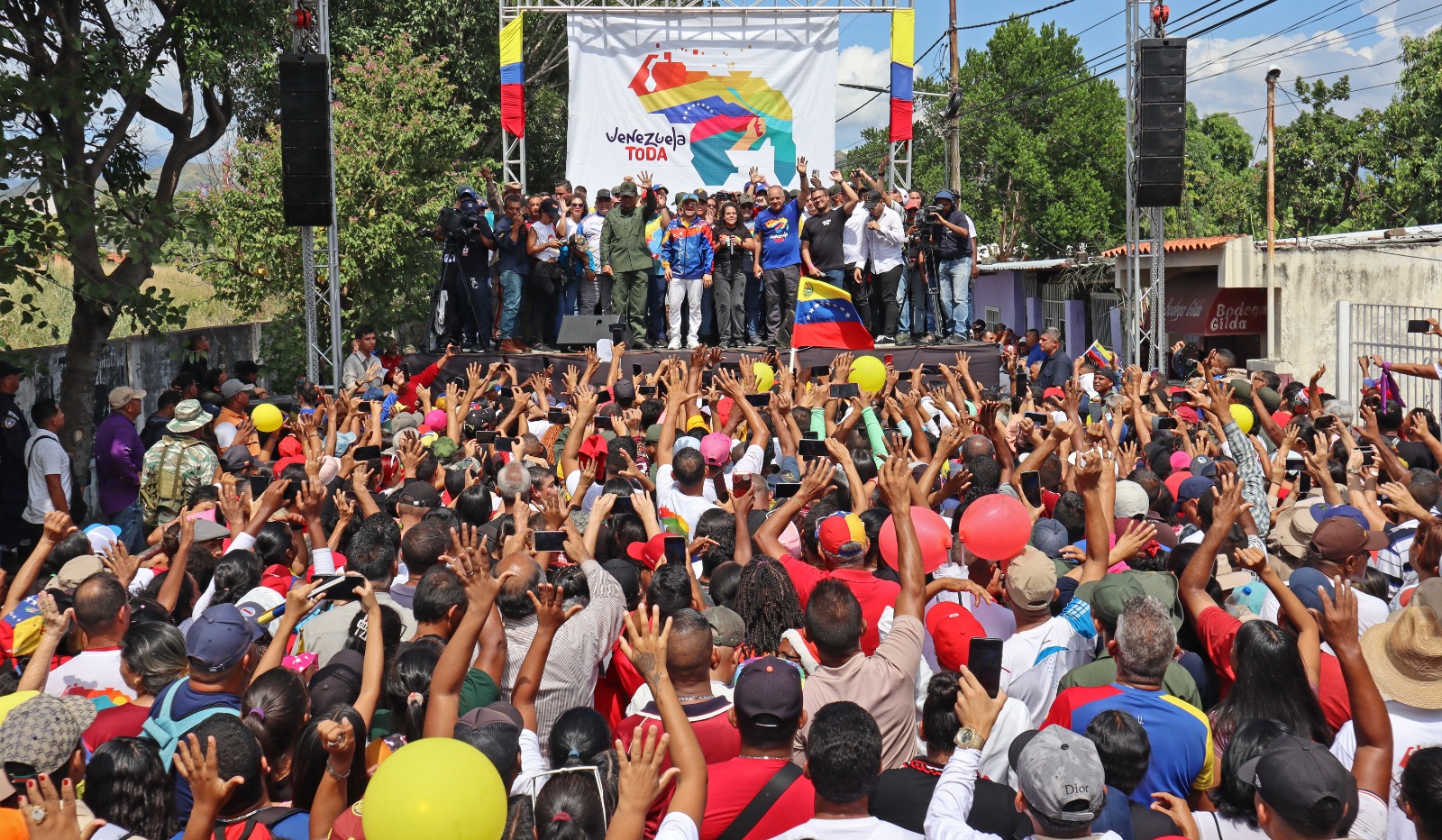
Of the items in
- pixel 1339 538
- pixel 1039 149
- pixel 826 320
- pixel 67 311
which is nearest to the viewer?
pixel 1339 538

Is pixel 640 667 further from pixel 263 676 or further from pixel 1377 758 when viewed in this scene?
pixel 1377 758

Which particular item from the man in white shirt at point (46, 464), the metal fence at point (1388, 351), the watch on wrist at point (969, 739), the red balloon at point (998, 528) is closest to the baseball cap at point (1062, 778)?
the watch on wrist at point (969, 739)

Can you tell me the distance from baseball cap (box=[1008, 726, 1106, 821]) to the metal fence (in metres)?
13.2

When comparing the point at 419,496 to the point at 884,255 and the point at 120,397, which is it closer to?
the point at 120,397

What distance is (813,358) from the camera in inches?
496

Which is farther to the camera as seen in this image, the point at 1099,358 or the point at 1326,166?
the point at 1326,166

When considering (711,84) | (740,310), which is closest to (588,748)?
(740,310)

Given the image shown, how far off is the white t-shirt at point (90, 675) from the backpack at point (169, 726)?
57 centimetres

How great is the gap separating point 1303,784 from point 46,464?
7.71 m

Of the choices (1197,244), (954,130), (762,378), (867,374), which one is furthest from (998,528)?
(954,130)

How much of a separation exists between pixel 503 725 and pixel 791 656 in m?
1.13

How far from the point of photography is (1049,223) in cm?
4528

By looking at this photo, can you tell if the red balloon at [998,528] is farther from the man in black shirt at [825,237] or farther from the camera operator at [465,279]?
the camera operator at [465,279]

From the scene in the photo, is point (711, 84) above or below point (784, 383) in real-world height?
above
